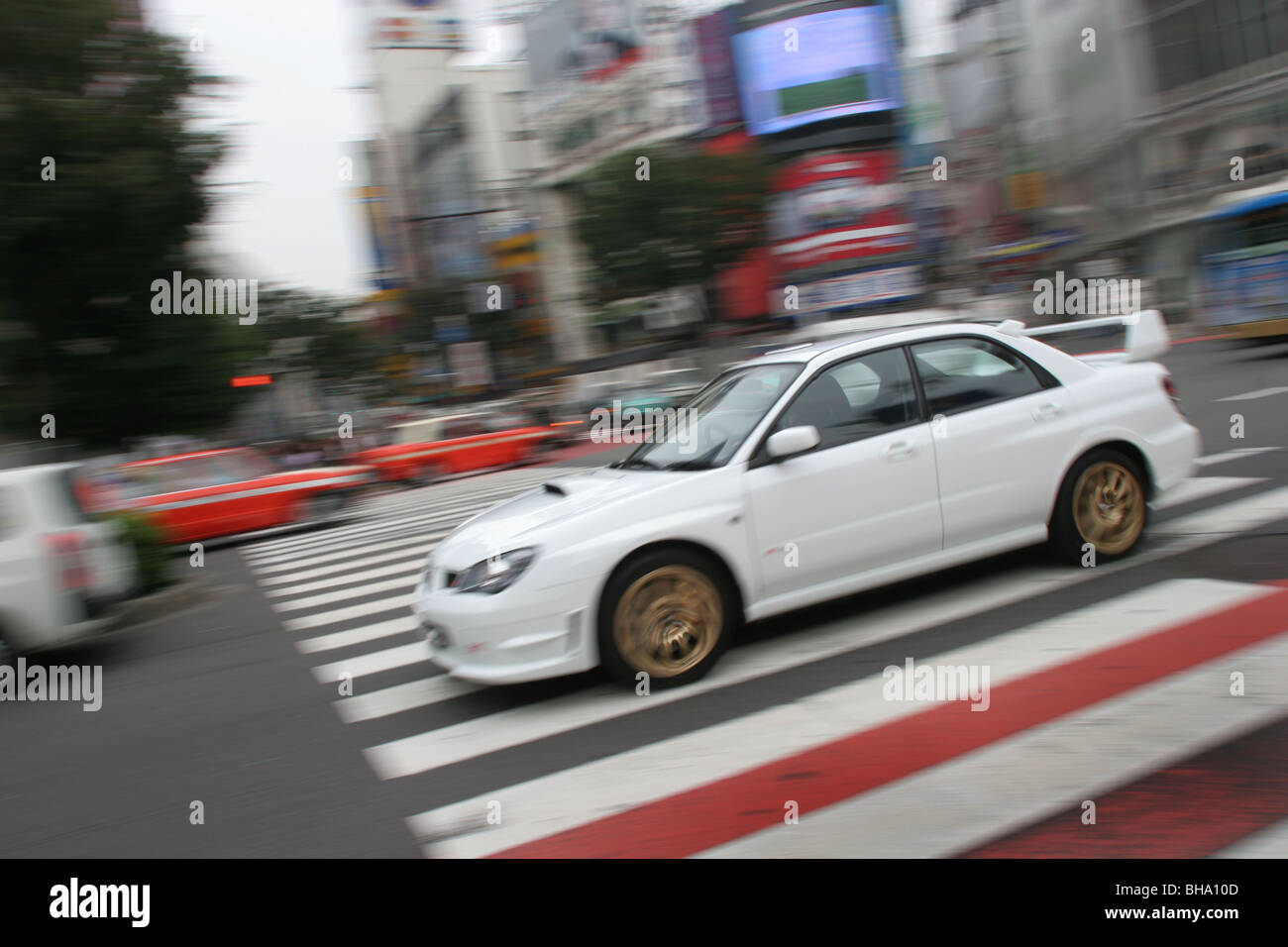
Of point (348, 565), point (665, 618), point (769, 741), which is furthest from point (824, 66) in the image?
point (769, 741)

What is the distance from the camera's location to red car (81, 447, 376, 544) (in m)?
14.2

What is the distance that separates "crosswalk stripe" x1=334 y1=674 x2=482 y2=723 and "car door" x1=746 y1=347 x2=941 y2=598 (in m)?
1.82

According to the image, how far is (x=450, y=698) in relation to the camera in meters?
5.63

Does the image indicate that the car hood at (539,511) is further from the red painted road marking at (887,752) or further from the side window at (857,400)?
the red painted road marking at (887,752)

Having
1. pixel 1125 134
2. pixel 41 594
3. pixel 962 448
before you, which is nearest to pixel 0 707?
pixel 41 594

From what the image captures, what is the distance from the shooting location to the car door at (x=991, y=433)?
5738 mm

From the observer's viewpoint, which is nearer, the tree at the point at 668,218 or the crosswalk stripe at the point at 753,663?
the crosswalk stripe at the point at 753,663

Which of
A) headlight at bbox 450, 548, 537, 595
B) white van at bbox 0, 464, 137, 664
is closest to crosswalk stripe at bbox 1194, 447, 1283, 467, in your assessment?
headlight at bbox 450, 548, 537, 595

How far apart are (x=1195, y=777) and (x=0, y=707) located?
6688mm

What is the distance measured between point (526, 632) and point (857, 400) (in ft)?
7.17

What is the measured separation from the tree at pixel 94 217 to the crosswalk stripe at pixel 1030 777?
9366 millimetres

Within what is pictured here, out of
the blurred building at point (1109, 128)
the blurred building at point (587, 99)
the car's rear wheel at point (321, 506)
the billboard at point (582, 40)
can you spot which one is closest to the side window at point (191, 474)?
Result: the car's rear wheel at point (321, 506)

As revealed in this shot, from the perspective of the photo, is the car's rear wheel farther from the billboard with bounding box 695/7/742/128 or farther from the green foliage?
the billboard with bounding box 695/7/742/128
